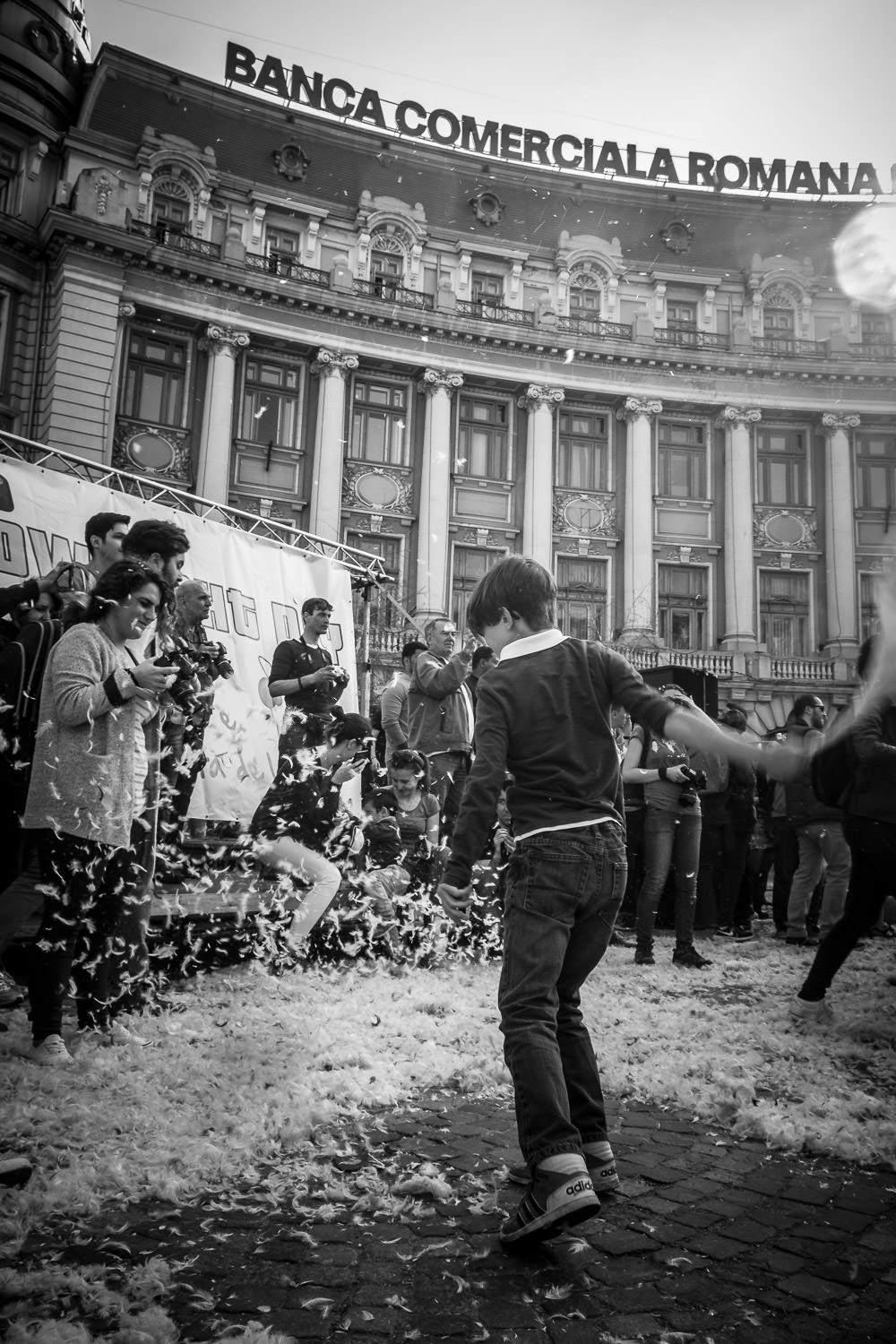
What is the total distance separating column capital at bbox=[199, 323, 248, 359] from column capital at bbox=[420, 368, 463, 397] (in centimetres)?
568

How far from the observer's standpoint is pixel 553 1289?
93.6 inches

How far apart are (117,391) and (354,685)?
16.9m

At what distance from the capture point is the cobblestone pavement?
221cm

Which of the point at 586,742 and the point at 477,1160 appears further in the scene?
the point at 477,1160

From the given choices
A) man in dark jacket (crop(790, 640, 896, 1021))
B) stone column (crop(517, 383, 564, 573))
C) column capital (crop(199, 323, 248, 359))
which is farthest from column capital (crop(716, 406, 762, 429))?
man in dark jacket (crop(790, 640, 896, 1021))

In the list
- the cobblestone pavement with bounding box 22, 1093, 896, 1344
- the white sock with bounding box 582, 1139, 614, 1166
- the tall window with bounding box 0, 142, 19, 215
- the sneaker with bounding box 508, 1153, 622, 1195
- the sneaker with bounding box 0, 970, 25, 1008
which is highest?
the tall window with bounding box 0, 142, 19, 215

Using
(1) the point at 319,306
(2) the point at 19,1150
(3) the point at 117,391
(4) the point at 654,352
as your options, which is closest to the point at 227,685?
(2) the point at 19,1150

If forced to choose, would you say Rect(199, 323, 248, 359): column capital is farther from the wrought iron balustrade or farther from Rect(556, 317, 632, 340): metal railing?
the wrought iron balustrade

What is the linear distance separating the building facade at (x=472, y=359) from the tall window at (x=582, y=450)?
0.10m

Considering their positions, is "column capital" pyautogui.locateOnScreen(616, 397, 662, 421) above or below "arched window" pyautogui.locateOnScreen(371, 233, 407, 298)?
below

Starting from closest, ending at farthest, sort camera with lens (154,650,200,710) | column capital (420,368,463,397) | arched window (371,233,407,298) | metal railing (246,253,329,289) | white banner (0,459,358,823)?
camera with lens (154,650,200,710) < white banner (0,459,358,823) < metal railing (246,253,329,289) < column capital (420,368,463,397) < arched window (371,233,407,298)

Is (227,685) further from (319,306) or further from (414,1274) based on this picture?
(319,306)

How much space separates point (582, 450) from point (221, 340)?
12.1 metres

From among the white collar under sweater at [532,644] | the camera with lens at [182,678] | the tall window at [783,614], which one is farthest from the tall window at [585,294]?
the white collar under sweater at [532,644]
